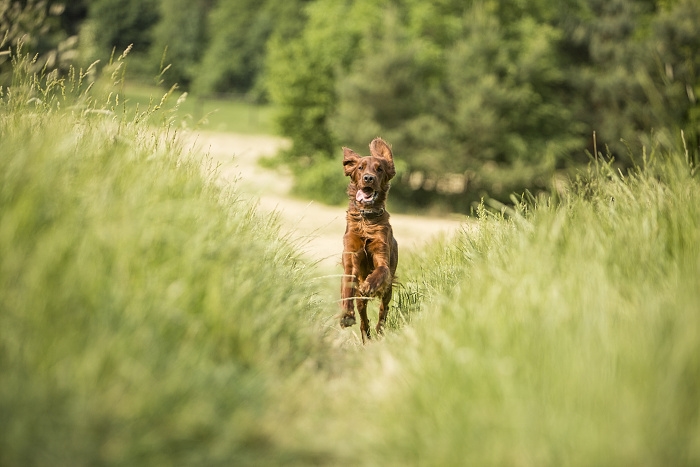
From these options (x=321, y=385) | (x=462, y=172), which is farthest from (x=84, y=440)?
(x=462, y=172)

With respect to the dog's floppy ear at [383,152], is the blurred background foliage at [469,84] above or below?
above

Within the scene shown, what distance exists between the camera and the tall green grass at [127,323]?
8.42 feet

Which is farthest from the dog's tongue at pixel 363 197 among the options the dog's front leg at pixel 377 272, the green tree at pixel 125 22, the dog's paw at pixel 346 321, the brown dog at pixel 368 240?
the green tree at pixel 125 22

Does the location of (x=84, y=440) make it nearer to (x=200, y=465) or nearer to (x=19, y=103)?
(x=200, y=465)

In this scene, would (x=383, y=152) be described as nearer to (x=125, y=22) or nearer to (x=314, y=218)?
(x=314, y=218)

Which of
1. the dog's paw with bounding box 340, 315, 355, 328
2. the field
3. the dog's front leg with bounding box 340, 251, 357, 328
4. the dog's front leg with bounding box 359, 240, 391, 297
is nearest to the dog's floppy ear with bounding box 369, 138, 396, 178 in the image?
the dog's front leg with bounding box 359, 240, 391, 297

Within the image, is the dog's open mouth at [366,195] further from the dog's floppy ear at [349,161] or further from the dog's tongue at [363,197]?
the dog's floppy ear at [349,161]

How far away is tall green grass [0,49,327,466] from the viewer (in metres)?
2.57

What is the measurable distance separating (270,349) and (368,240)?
286 centimetres

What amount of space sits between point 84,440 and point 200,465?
43 centimetres

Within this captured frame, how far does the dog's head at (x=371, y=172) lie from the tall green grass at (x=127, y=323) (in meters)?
2.38

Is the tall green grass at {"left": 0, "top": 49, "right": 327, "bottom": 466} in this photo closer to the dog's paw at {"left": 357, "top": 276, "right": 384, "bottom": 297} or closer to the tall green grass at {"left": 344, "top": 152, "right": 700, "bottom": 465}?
the tall green grass at {"left": 344, "top": 152, "right": 700, "bottom": 465}

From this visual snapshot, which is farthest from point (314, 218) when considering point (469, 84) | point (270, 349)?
point (270, 349)

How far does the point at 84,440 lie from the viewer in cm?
249
